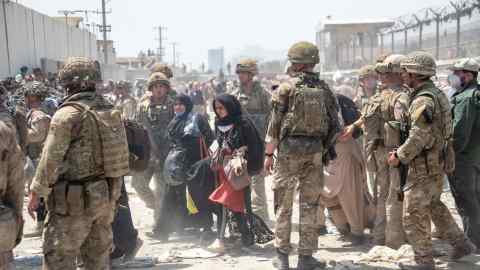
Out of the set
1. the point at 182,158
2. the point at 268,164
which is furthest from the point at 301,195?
the point at 182,158

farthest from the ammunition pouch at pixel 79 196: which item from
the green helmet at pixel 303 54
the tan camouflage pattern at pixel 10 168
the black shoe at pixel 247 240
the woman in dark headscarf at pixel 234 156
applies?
the black shoe at pixel 247 240

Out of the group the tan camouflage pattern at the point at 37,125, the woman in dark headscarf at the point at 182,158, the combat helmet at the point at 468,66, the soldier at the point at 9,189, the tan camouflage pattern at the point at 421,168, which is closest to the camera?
Answer: the soldier at the point at 9,189

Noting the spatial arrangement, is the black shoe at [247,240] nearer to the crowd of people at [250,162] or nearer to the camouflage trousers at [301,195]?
the crowd of people at [250,162]

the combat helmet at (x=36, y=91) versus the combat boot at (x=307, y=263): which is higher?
the combat helmet at (x=36, y=91)

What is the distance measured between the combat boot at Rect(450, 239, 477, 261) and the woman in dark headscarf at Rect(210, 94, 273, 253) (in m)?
1.98

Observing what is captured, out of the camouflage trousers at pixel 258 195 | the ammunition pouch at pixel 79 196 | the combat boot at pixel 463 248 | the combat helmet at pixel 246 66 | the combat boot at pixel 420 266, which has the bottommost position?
the combat boot at pixel 420 266

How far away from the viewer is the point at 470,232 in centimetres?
575

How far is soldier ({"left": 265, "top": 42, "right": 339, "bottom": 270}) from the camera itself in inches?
206

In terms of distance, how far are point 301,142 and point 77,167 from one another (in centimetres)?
206

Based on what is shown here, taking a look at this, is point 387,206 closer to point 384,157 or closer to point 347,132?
point 384,157

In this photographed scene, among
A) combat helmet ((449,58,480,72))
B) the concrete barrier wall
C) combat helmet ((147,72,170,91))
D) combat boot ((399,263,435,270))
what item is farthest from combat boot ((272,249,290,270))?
the concrete barrier wall

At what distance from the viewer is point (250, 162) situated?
5.98 metres

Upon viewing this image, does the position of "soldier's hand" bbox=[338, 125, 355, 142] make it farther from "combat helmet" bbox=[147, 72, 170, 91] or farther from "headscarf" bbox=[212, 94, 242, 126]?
"combat helmet" bbox=[147, 72, 170, 91]

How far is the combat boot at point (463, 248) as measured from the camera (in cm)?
527
